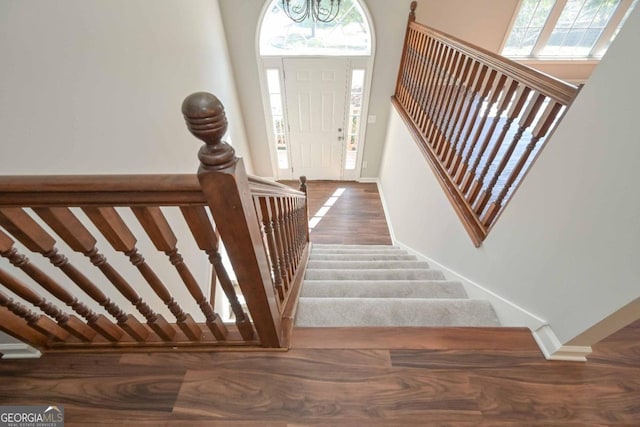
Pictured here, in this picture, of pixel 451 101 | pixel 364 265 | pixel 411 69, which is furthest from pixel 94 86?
pixel 411 69

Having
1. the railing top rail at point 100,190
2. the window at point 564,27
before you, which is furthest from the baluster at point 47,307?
the window at point 564,27

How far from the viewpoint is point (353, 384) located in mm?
932

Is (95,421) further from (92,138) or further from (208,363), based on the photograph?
(92,138)

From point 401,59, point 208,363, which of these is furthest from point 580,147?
point 401,59

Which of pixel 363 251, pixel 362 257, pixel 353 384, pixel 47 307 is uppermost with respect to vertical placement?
pixel 47 307

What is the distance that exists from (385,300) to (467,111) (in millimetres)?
1421

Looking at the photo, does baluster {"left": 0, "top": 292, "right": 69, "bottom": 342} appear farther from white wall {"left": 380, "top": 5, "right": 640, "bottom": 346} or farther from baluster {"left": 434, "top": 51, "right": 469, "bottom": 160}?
baluster {"left": 434, "top": 51, "right": 469, "bottom": 160}

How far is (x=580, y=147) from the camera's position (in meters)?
0.87

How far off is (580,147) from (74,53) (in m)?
2.05

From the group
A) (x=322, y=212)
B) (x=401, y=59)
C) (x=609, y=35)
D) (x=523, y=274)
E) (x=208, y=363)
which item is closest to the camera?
(x=208, y=363)

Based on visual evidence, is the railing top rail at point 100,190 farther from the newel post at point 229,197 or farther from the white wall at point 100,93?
the white wall at point 100,93

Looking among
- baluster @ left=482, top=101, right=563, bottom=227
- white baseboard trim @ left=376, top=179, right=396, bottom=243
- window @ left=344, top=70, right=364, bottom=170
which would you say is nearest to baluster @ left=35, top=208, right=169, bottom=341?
baluster @ left=482, top=101, right=563, bottom=227

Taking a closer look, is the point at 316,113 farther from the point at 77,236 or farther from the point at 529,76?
the point at 77,236

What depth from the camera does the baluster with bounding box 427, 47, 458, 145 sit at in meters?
1.97
